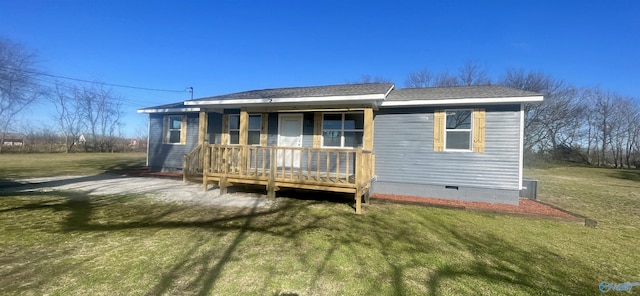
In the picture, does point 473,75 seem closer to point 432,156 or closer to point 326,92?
point 432,156

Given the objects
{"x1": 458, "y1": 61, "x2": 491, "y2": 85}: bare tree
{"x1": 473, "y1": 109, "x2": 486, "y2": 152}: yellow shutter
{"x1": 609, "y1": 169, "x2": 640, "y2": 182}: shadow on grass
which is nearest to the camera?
{"x1": 473, "y1": 109, "x2": 486, "y2": 152}: yellow shutter

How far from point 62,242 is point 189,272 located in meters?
2.35

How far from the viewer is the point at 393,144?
27.7 ft

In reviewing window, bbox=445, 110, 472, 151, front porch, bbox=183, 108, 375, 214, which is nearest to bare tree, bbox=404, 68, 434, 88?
window, bbox=445, 110, 472, 151

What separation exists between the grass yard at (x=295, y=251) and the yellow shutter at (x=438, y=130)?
2.34m

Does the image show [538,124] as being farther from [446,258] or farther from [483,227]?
[446,258]

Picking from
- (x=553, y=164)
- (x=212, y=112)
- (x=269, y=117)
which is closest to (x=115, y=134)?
(x=212, y=112)

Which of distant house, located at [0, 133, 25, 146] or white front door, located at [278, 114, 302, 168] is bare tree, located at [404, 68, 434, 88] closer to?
white front door, located at [278, 114, 302, 168]

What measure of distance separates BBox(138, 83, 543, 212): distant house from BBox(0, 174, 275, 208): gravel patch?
0.46 m

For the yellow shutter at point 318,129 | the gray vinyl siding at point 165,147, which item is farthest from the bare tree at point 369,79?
the yellow shutter at point 318,129

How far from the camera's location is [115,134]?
35.6m

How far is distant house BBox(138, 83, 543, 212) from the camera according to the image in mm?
7090

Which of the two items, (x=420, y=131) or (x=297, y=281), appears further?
(x=420, y=131)

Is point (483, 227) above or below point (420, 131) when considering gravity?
below
